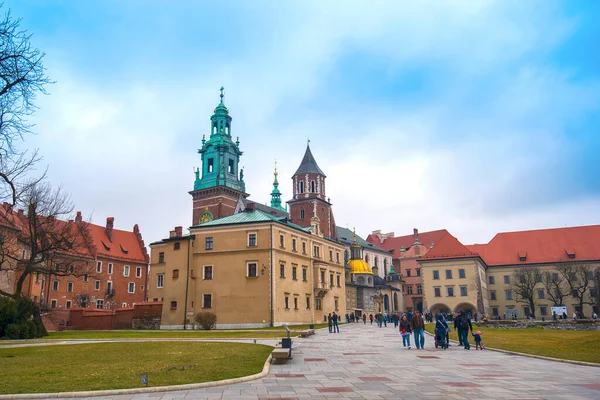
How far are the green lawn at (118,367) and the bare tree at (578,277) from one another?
216ft

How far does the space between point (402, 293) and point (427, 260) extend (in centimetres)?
2582

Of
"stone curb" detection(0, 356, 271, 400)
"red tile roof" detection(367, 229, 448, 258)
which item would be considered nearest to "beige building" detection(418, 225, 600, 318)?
"red tile roof" detection(367, 229, 448, 258)

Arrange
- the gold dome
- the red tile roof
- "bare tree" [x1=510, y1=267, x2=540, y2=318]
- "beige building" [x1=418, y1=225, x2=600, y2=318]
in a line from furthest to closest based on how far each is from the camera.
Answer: the red tile roof → the gold dome → "beige building" [x1=418, y1=225, x2=600, y2=318] → "bare tree" [x1=510, y1=267, x2=540, y2=318]

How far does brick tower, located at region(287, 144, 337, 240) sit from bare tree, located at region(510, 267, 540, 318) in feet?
101

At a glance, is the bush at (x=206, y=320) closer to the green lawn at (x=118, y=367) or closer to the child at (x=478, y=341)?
the green lawn at (x=118, y=367)

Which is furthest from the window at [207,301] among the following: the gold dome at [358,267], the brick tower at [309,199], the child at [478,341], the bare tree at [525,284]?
the bare tree at [525,284]

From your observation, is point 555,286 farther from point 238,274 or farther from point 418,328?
point 418,328

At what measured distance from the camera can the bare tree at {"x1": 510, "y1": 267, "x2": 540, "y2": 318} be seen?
74875 millimetres

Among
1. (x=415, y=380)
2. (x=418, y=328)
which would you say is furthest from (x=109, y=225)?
(x=415, y=380)

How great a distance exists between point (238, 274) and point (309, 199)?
36.7 meters

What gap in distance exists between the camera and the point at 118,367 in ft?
48.9

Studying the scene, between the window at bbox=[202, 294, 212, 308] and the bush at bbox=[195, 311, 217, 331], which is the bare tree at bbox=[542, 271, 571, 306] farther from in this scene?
the bush at bbox=[195, 311, 217, 331]

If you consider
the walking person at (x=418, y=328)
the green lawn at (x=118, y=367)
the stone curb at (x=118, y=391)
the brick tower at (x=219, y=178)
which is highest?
the brick tower at (x=219, y=178)

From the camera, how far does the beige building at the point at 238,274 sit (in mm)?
49312
